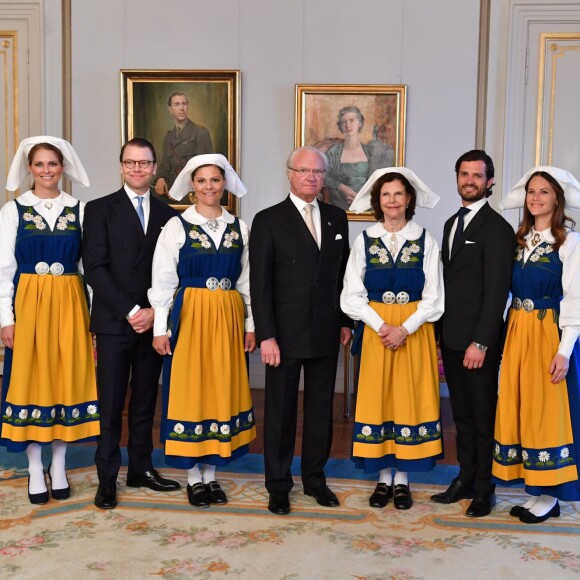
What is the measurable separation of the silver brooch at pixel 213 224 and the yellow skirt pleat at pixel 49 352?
0.70 meters

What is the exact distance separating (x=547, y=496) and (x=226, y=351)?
1617mm

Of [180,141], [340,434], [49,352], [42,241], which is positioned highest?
[180,141]

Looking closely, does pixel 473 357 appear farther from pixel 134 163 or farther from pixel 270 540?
pixel 134 163

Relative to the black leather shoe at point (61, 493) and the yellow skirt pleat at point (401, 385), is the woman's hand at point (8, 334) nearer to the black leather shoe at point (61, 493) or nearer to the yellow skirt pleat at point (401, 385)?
the black leather shoe at point (61, 493)

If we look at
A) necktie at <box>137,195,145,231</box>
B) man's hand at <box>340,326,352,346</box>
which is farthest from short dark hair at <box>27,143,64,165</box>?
man's hand at <box>340,326,352,346</box>

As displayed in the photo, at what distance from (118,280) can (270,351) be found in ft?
2.62

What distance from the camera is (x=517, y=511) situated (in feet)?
11.4

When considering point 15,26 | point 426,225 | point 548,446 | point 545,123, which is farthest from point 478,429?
point 15,26

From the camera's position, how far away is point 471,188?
351 centimetres

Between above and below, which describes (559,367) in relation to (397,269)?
below

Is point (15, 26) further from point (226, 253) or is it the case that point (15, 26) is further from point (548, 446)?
point (548, 446)

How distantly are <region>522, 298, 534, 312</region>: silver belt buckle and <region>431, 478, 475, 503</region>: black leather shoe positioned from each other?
919 mm

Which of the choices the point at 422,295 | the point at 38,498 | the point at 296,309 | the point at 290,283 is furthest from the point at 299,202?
the point at 38,498

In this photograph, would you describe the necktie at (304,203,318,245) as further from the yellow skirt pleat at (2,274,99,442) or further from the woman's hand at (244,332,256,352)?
the yellow skirt pleat at (2,274,99,442)
